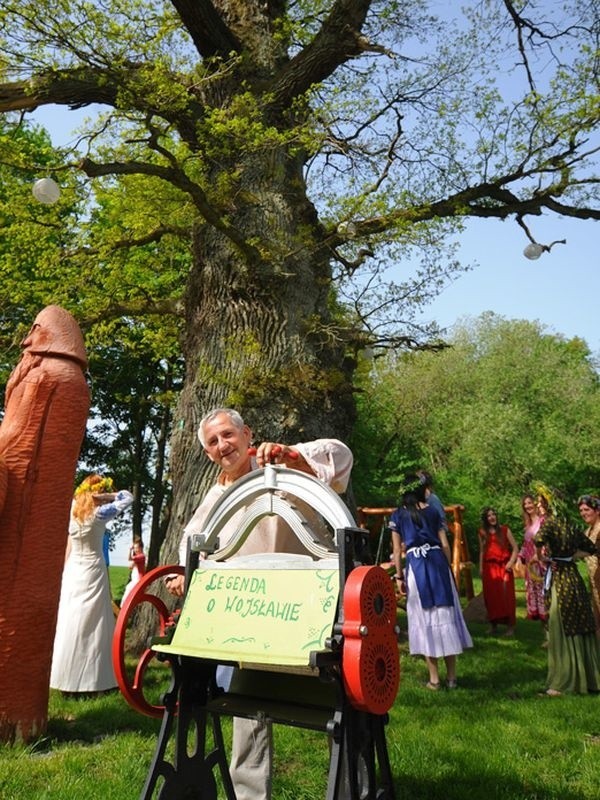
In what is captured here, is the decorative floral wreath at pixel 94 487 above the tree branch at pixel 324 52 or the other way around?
the other way around

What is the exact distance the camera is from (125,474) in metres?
20.7

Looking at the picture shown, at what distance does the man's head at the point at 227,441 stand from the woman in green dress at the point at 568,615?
4.67 m

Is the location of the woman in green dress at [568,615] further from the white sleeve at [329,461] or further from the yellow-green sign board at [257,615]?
the yellow-green sign board at [257,615]

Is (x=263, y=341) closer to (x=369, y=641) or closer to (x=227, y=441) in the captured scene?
(x=227, y=441)

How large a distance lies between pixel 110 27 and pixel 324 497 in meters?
6.86

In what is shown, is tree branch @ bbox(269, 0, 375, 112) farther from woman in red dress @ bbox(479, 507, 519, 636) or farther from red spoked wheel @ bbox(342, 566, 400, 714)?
red spoked wheel @ bbox(342, 566, 400, 714)

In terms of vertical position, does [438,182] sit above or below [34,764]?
above

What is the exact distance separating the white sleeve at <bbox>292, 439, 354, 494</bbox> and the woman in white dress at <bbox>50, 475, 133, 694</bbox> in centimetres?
421

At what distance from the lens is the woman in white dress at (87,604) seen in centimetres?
673

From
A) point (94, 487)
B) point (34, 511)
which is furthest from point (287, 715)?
point (94, 487)

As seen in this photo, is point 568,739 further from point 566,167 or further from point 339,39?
point 339,39

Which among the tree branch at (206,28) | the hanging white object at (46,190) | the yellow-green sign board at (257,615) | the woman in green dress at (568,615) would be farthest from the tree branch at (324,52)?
the yellow-green sign board at (257,615)

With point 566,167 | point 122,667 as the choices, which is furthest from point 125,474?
point 122,667

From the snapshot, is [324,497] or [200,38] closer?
[324,497]
